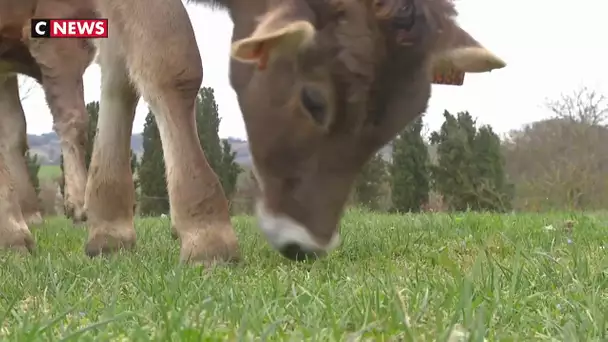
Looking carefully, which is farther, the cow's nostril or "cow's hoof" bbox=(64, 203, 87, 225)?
"cow's hoof" bbox=(64, 203, 87, 225)

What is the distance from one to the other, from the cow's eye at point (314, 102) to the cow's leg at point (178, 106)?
51cm

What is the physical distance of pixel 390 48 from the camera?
307 cm

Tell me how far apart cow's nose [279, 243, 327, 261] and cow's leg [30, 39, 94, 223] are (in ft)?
14.6

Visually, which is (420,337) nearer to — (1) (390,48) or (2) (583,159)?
(1) (390,48)

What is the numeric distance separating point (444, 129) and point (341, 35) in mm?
22274

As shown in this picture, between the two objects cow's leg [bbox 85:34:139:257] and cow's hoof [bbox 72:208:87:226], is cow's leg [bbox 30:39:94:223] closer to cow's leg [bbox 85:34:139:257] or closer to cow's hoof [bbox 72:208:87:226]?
cow's hoof [bbox 72:208:87:226]

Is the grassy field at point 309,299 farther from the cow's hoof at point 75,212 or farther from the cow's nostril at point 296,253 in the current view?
the cow's hoof at point 75,212

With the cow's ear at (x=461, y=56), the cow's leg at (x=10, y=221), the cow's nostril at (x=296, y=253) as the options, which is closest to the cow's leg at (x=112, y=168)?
the cow's leg at (x=10, y=221)

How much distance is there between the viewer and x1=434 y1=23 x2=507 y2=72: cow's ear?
3367 mm

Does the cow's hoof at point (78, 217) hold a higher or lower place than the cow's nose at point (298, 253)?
lower

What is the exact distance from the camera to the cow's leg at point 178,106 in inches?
127

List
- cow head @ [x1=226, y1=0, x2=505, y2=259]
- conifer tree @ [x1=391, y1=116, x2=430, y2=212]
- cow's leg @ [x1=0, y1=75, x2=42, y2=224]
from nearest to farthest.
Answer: cow head @ [x1=226, y1=0, x2=505, y2=259] → cow's leg @ [x1=0, y1=75, x2=42, y2=224] → conifer tree @ [x1=391, y1=116, x2=430, y2=212]

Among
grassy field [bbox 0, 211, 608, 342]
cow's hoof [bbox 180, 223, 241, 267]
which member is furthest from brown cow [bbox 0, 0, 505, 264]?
grassy field [bbox 0, 211, 608, 342]

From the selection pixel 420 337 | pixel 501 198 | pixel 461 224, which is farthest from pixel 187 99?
pixel 501 198
